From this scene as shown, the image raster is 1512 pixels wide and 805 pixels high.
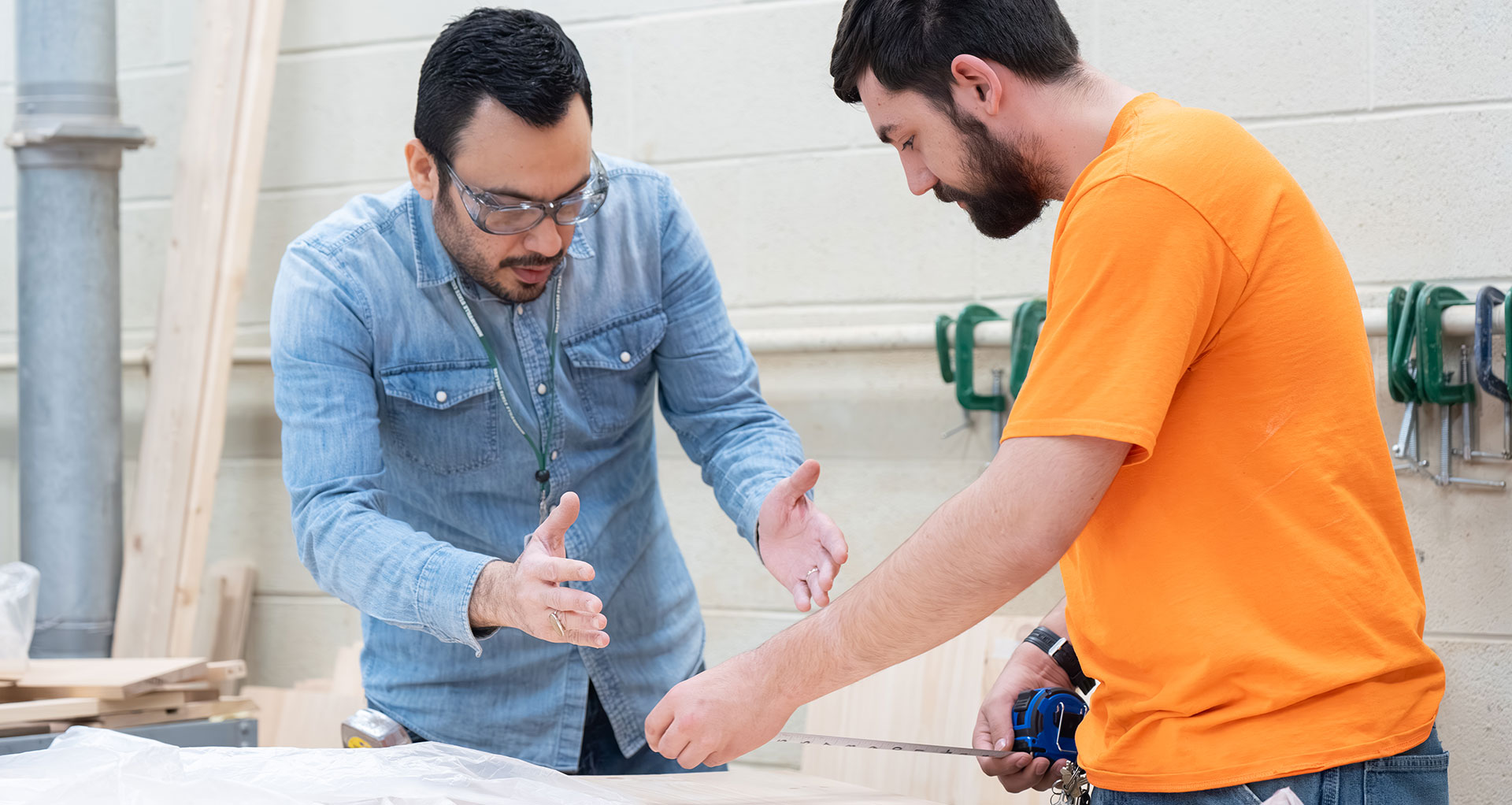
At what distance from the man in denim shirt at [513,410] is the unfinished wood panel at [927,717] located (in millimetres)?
586

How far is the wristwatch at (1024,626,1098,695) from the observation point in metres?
1.40

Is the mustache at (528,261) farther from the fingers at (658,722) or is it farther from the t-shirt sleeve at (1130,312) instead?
the t-shirt sleeve at (1130,312)

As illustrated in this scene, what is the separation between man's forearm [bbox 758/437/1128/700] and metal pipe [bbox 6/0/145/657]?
2195 millimetres

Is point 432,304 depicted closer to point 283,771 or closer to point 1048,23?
point 283,771

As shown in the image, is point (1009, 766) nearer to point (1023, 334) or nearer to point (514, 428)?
point (514, 428)

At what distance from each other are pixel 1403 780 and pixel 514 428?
1.06m

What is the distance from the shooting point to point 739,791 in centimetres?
138

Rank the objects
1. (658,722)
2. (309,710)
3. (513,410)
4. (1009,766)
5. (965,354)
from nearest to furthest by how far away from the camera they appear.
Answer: (658,722)
(1009,766)
(513,410)
(965,354)
(309,710)

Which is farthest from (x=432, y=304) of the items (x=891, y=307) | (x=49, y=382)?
(x=49, y=382)

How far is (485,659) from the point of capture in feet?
5.21

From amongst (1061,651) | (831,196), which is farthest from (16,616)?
(1061,651)

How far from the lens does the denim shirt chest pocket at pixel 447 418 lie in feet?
5.10

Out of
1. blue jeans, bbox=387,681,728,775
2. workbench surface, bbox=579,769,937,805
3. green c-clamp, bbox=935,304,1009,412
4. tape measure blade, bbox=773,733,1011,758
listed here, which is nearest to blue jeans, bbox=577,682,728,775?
blue jeans, bbox=387,681,728,775

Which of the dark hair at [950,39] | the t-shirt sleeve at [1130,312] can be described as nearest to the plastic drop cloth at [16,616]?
the dark hair at [950,39]
